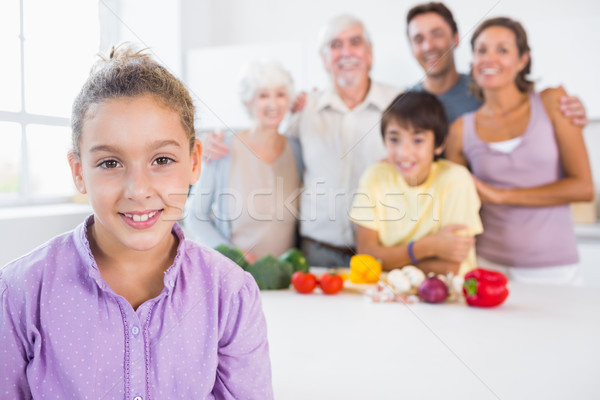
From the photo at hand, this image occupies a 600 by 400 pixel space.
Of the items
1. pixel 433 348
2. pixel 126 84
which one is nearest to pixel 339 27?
pixel 433 348

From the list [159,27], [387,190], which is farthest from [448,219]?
[159,27]

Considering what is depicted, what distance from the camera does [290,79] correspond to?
174 cm

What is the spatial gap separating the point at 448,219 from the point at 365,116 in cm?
42

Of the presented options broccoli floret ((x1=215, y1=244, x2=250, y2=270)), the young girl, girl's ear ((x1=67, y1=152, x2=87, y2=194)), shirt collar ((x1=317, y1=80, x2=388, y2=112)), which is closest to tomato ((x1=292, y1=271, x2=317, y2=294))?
broccoli floret ((x1=215, y1=244, x2=250, y2=270))

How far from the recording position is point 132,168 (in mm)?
583

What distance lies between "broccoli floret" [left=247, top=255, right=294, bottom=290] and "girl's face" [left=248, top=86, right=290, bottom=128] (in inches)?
18.4

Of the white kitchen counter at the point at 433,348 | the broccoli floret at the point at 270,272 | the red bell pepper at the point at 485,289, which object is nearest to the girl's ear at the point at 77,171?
the white kitchen counter at the point at 433,348

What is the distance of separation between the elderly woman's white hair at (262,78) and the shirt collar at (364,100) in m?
0.11

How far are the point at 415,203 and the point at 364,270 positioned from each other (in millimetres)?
277

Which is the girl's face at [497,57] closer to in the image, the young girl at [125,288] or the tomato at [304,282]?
the tomato at [304,282]

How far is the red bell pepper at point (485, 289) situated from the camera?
124 centimetres

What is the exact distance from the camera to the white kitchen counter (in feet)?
2.72

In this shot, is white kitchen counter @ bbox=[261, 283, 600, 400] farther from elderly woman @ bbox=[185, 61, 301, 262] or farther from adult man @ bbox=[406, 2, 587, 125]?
adult man @ bbox=[406, 2, 587, 125]

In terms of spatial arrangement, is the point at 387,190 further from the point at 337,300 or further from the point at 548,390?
the point at 548,390
